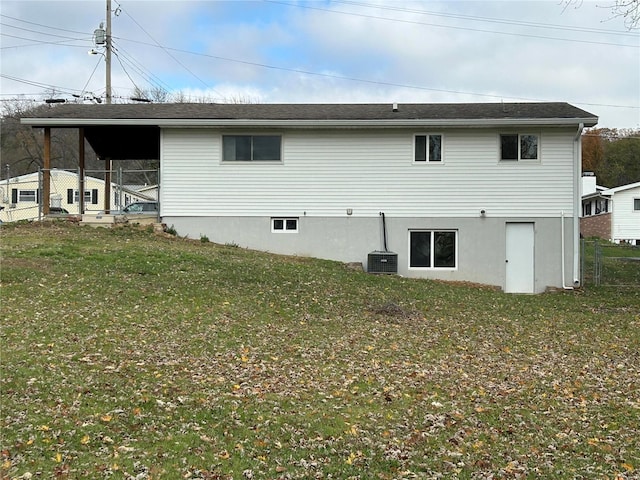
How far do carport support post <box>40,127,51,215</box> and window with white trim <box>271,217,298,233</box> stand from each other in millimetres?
6684

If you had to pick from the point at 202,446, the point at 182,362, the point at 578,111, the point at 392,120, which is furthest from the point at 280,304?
the point at 578,111

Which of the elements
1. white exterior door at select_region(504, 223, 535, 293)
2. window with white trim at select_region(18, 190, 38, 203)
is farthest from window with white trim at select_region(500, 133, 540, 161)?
window with white trim at select_region(18, 190, 38, 203)

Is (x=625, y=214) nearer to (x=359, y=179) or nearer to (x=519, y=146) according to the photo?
(x=519, y=146)

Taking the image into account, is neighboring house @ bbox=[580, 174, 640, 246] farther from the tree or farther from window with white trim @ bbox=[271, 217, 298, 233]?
window with white trim @ bbox=[271, 217, 298, 233]

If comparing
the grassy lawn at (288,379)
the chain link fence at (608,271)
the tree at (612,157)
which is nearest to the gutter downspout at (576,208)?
the chain link fence at (608,271)

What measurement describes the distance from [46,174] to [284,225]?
718 centimetres

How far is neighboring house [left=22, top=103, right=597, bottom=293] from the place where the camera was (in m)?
16.8

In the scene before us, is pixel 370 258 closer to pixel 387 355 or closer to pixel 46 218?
pixel 387 355

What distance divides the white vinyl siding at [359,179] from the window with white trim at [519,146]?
0.19 m

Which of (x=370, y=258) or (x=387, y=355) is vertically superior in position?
(x=370, y=258)

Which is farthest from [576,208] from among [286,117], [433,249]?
[286,117]

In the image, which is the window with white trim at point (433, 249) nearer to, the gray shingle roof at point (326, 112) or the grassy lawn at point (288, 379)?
the gray shingle roof at point (326, 112)

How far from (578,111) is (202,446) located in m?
15.8

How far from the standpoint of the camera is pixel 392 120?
16.3m
